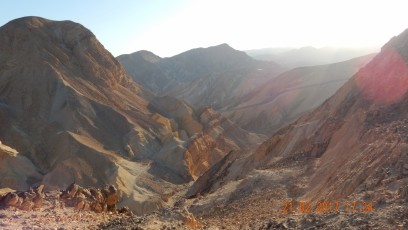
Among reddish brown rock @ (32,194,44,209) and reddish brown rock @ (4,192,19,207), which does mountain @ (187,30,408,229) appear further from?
reddish brown rock @ (4,192,19,207)

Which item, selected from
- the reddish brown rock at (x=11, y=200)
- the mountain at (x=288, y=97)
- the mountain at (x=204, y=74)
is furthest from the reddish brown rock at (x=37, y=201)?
the mountain at (x=204, y=74)

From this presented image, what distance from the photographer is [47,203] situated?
33.4 feet

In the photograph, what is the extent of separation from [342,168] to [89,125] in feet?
94.4

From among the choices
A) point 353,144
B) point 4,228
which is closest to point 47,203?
point 4,228

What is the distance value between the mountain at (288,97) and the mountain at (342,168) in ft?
128

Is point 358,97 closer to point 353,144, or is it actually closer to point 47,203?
point 353,144

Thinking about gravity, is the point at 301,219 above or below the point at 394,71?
below

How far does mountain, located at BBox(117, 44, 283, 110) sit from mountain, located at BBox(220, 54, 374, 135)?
7.05m

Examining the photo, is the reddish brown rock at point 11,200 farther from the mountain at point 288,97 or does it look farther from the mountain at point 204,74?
the mountain at point 204,74

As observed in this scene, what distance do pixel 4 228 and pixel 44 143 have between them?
30327 millimetres

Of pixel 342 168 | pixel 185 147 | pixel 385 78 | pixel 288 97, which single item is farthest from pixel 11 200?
pixel 288 97

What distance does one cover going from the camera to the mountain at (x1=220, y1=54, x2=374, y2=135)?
6819 cm
